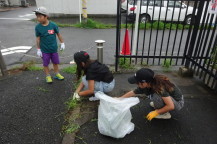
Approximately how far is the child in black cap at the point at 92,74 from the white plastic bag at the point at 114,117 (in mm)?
534

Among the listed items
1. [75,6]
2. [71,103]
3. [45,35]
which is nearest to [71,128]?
[71,103]

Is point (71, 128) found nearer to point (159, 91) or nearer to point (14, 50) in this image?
point (159, 91)

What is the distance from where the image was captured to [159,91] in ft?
7.20

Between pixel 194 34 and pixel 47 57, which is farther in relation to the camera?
pixel 194 34

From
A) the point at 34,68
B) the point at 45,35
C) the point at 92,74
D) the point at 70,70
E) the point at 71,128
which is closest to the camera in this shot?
the point at 71,128

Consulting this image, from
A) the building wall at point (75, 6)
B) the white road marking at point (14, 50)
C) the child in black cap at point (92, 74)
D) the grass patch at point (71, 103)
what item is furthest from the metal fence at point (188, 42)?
the building wall at point (75, 6)

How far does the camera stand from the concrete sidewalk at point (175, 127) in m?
2.17

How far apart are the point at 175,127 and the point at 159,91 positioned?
2.06 ft

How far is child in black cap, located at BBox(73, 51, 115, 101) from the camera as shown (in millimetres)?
2554

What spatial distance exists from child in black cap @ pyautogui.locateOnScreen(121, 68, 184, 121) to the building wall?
11721 millimetres

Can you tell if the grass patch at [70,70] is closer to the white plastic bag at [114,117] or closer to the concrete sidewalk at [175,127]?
the concrete sidewalk at [175,127]

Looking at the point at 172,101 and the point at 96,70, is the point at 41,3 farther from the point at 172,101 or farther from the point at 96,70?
the point at 172,101

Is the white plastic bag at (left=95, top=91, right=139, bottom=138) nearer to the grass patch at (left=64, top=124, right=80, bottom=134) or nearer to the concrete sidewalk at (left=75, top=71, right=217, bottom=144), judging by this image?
the concrete sidewalk at (left=75, top=71, right=217, bottom=144)

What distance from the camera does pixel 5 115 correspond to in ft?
8.63
